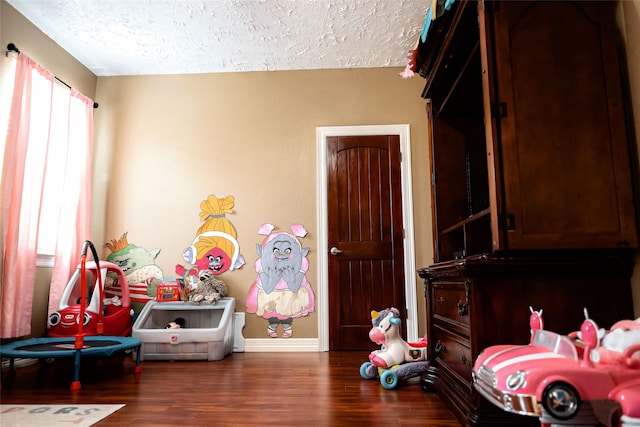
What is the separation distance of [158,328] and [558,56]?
147 inches

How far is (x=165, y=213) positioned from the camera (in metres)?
4.23

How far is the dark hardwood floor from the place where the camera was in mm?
2004

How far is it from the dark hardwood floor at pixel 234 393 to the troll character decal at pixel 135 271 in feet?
2.34

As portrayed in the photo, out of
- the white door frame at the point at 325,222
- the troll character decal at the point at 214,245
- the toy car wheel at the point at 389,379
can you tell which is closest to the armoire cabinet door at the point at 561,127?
the toy car wheel at the point at 389,379

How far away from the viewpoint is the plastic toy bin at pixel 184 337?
140 inches

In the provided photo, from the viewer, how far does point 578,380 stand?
3.60 feet

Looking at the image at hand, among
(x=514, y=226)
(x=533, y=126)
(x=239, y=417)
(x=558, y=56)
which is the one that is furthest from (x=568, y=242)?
(x=239, y=417)

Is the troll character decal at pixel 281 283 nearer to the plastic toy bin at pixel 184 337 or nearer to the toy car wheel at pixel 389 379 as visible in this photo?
the plastic toy bin at pixel 184 337

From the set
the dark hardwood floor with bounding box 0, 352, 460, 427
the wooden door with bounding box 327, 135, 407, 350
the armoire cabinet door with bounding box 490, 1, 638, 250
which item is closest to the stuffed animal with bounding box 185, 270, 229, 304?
the dark hardwood floor with bounding box 0, 352, 460, 427

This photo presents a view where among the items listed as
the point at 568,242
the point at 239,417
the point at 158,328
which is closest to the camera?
the point at 568,242

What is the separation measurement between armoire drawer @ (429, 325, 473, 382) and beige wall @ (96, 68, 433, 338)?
1851 millimetres

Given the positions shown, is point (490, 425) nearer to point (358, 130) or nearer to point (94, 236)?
point (358, 130)

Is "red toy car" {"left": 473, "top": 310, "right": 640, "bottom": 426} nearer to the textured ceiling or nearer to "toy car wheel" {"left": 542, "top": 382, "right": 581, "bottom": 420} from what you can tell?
"toy car wheel" {"left": 542, "top": 382, "right": 581, "bottom": 420}

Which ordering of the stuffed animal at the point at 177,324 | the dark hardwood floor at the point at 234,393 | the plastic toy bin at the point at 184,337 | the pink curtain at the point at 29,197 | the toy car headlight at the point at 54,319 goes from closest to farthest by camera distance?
the dark hardwood floor at the point at 234,393 < the pink curtain at the point at 29,197 < the toy car headlight at the point at 54,319 < the plastic toy bin at the point at 184,337 < the stuffed animal at the point at 177,324
